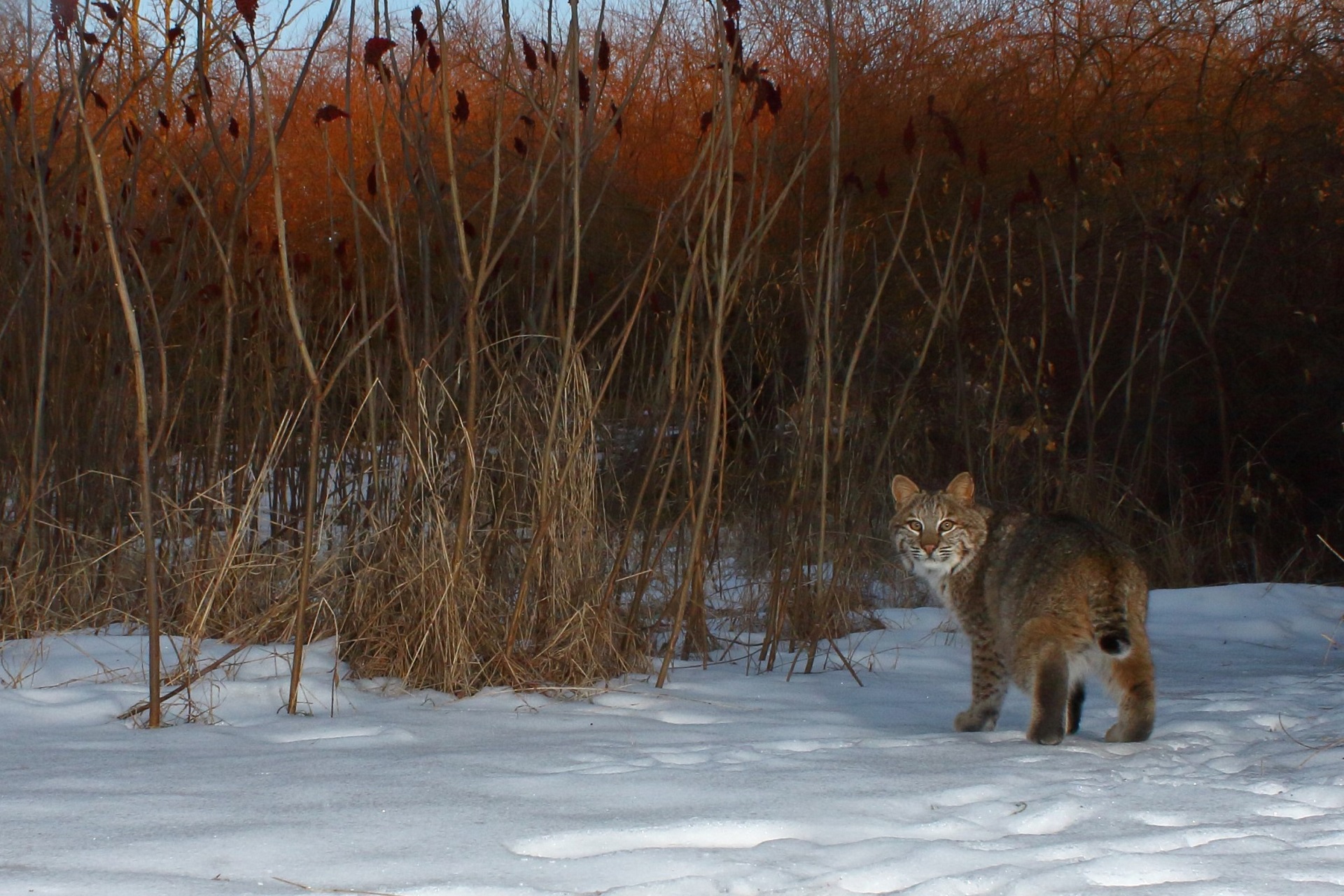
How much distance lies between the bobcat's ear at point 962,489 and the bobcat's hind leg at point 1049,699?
3.71 feet

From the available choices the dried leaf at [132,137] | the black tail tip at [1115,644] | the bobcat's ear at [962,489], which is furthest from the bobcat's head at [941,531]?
the dried leaf at [132,137]

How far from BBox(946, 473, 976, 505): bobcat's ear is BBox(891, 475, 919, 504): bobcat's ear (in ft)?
0.58

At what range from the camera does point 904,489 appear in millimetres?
5020

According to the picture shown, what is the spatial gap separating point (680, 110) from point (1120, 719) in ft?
25.8

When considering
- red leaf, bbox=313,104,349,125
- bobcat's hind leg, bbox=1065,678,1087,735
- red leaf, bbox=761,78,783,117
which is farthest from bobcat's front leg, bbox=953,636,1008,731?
red leaf, bbox=313,104,349,125

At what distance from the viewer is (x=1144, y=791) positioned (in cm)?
311

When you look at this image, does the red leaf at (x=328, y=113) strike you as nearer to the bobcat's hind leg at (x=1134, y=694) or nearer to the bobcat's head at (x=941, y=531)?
the bobcat's head at (x=941, y=531)

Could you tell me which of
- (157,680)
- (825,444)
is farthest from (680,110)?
(157,680)

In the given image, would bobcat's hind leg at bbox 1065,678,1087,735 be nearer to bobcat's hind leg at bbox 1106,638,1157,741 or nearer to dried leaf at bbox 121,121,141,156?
bobcat's hind leg at bbox 1106,638,1157,741

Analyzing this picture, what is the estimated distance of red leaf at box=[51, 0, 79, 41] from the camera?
372 cm

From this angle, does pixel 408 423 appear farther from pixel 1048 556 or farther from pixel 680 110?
pixel 680 110

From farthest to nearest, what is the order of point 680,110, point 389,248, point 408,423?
point 680,110 < point 408,423 < point 389,248

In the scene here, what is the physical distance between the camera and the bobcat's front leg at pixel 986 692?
4168 mm

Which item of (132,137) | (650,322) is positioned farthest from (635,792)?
(650,322)
